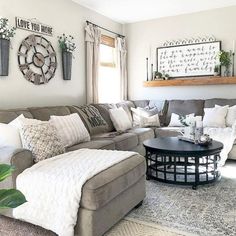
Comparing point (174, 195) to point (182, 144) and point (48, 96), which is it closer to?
point (182, 144)

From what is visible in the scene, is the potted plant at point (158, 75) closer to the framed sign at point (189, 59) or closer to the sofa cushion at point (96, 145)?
the framed sign at point (189, 59)

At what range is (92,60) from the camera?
4.60 m

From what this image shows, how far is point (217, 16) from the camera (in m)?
4.88

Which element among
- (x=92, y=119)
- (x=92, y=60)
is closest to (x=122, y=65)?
(x=92, y=60)

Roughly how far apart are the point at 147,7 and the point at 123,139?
8.01ft

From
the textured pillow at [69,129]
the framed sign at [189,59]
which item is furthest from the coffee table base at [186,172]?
the framed sign at [189,59]

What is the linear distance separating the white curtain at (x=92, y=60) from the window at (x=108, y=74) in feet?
0.90

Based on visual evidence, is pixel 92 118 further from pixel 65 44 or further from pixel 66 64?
pixel 65 44

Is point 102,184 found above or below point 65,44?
below

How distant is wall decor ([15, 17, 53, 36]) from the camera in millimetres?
3377

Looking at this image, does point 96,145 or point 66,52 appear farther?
point 66,52

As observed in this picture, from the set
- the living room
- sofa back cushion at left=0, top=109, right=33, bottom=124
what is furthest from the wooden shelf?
sofa back cushion at left=0, top=109, right=33, bottom=124

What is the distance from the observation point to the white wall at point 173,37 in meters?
4.86

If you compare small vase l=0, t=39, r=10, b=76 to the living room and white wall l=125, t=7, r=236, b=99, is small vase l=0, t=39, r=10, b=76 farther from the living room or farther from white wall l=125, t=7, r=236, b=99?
white wall l=125, t=7, r=236, b=99
